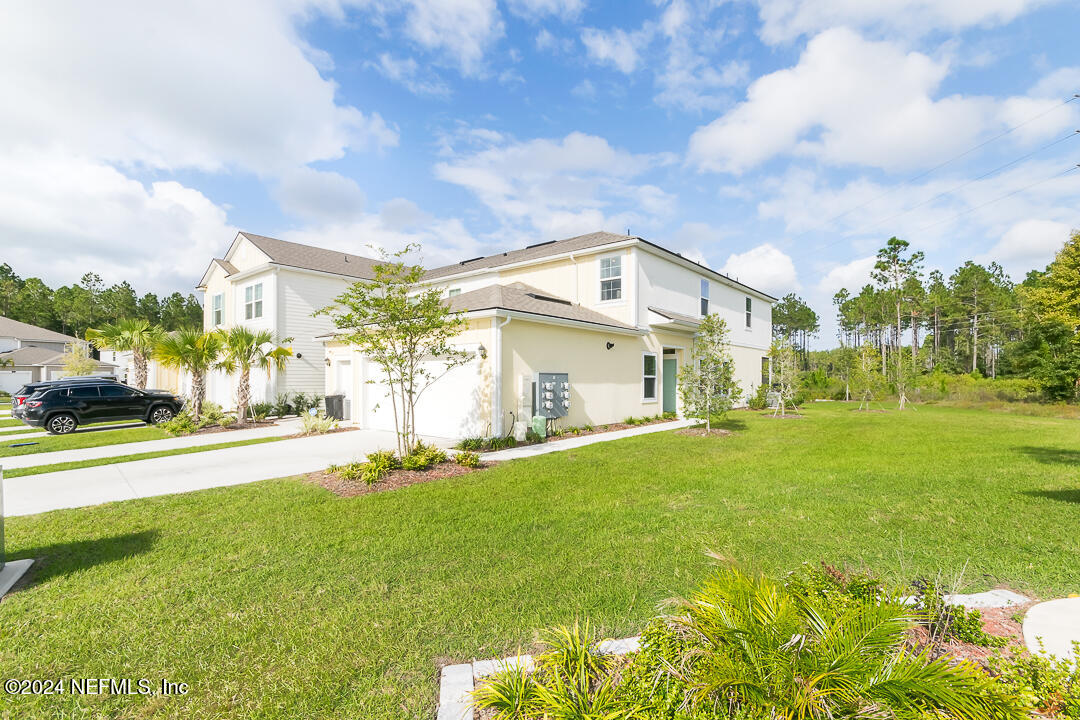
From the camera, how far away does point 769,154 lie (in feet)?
47.6

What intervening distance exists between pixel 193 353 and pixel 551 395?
1247 cm

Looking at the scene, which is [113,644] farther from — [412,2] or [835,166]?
[835,166]

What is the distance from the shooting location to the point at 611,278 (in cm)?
1508

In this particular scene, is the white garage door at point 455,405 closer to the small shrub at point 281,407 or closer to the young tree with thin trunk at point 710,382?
the young tree with thin trunk at point 710,382

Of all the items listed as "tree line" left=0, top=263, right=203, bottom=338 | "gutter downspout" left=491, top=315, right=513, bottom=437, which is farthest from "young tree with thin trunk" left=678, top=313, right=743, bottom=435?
"tree line" left=0, top=263, right=203, bottom=338

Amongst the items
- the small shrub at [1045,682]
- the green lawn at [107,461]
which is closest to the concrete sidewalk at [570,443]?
the green lawn at [107,461]

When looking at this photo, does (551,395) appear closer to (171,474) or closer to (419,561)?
(419,561)

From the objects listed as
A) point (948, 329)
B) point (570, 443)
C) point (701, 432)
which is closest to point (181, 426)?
point (570, 443)

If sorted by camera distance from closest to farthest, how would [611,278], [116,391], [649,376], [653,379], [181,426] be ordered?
[181,426] → [116,391] → [611,278] → [649,376] → [653,379]

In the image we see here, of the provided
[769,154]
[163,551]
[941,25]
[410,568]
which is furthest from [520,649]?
[769,154]

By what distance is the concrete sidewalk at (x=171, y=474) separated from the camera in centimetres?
611

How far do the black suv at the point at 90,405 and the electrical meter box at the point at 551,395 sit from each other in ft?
45.4

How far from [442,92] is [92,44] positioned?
7002 millimetres

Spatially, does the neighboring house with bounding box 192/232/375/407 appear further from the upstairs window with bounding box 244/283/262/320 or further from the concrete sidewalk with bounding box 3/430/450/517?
the concrete sidewalk with bounding box 3/430/450/517
